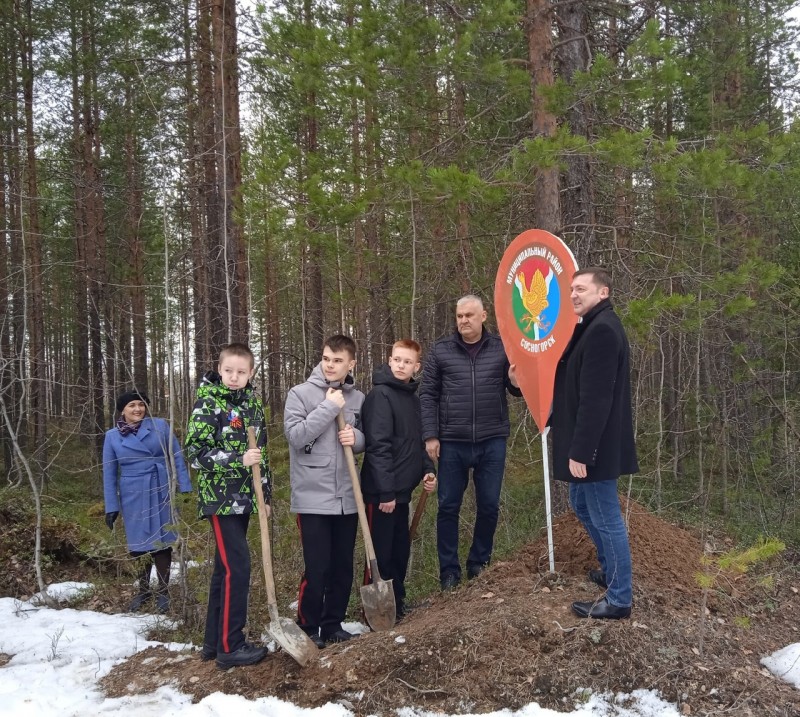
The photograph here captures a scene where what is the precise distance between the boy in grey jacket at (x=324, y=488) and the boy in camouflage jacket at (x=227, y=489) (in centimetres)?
30

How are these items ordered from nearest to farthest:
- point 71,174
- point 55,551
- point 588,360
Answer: point 588,360 < point 55,551 < point 71,174

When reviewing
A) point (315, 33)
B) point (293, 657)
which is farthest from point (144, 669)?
point (315, 33)

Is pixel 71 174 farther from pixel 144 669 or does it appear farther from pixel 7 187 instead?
pixel 144 669

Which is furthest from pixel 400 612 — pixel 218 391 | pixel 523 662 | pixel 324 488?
pixel 218 391

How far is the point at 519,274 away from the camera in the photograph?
16.1ft

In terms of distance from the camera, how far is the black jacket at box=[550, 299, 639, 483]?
3.65 metres

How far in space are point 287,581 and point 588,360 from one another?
364 cm

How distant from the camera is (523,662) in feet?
11.4

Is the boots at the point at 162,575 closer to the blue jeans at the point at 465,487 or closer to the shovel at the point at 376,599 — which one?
the shovel at the point at 376,599

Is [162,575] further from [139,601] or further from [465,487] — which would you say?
[465,487]

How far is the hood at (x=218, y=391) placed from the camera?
13.0 feet

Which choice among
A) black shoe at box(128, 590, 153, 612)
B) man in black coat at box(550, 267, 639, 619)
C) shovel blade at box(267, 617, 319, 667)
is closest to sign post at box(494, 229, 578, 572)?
man in black coat at box(550, 267, 639, 619)

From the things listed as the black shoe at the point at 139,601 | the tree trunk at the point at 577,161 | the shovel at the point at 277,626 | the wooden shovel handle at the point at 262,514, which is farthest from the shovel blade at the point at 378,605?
the tree trunk at the point at 577,161

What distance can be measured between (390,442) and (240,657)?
1.61 m
